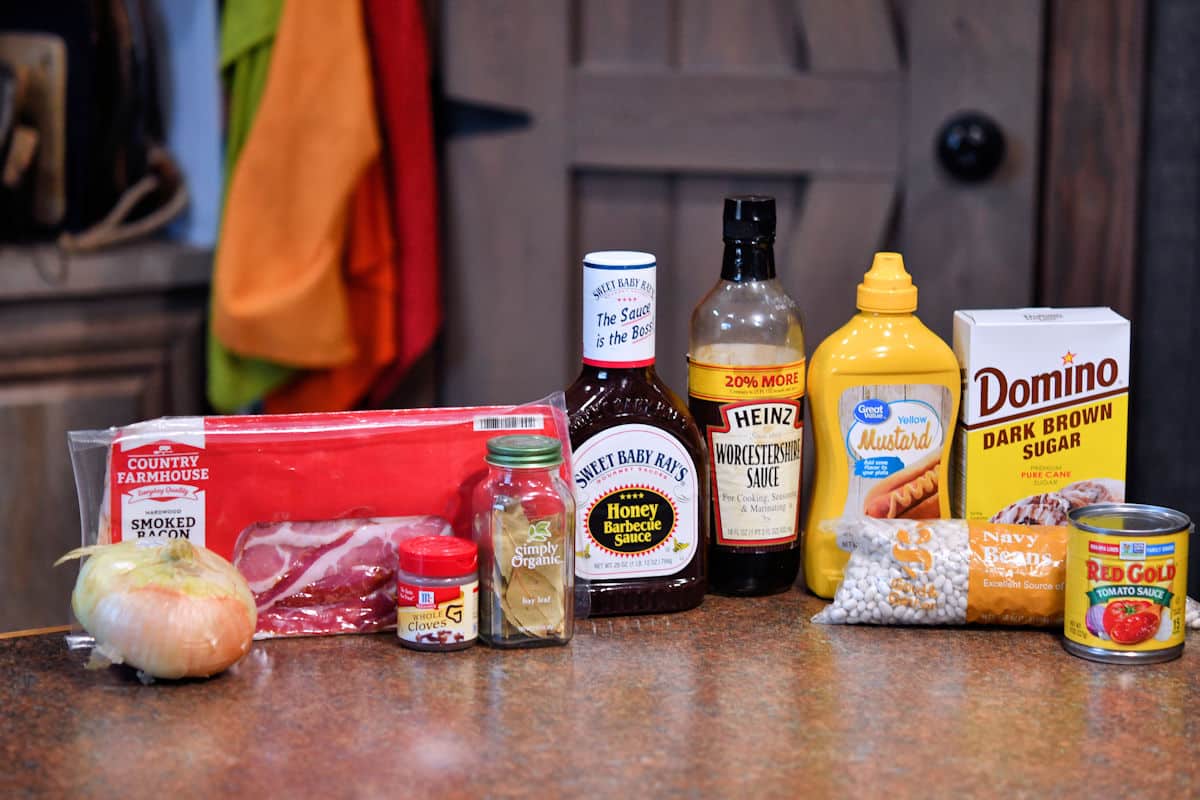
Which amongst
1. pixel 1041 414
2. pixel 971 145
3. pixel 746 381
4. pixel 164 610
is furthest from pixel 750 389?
pixel 971 145

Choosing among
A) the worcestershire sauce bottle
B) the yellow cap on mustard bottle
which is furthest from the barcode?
the yellow cap on mustard bottle

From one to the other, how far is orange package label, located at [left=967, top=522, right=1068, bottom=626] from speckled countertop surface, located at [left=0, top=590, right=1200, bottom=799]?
0.07ft

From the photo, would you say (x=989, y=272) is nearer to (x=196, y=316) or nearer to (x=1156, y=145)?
(x=1156, y=145)

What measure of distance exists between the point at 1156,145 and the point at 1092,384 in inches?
35.9

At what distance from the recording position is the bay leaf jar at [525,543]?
961mm

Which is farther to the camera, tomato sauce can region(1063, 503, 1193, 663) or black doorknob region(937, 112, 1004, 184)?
black doorknob region(937, 112, 1004, 184)

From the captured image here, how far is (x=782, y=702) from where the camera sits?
0.91 meters

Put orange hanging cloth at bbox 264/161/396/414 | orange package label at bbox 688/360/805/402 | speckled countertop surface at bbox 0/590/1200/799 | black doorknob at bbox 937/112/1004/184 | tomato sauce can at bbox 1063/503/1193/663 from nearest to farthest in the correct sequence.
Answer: speckled countertop surface at bbox 0/590/1200/799 < tomato sauce can at bbox 1063/503/1193/663 < orange package label at bbox 688/360/805/402 < black doorknob at bbox 937/112/1004/184 < orange hanging cloth at bbox 264/161/396/414

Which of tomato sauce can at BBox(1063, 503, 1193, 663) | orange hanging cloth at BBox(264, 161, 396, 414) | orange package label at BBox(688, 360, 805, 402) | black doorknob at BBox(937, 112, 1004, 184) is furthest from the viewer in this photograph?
orange hanging cloth at BBox(264, 161, 396, 414)

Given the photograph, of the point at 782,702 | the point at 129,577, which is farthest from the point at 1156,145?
the point at 129,577

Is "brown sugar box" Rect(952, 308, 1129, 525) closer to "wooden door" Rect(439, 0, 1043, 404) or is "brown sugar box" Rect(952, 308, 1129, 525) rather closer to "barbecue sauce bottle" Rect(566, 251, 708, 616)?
"barbecue sauce bottle" Rect(566, 251, 708, 616)

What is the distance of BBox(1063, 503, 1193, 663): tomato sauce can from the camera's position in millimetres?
934

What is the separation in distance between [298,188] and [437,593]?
1.05 metres

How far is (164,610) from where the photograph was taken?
90 cm
